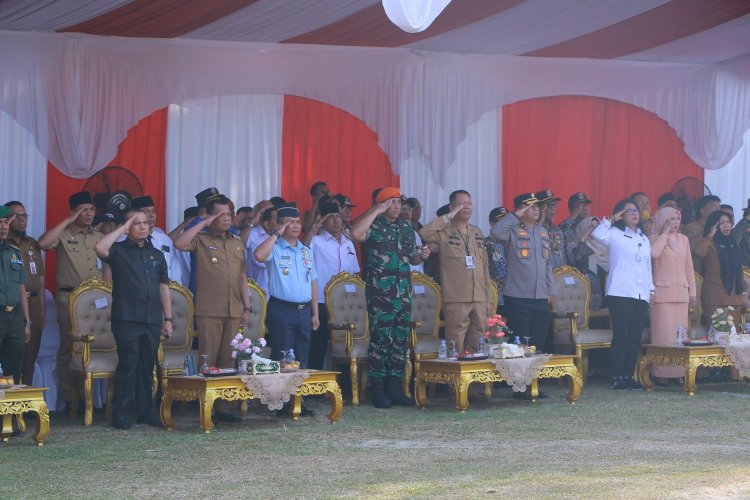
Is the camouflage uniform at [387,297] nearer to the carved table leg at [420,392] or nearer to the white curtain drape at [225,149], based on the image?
the carved table leg at [420,392]

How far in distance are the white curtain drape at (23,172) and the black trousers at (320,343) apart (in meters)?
2.40

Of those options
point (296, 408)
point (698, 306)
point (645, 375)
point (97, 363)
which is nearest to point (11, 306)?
point (97, 363)

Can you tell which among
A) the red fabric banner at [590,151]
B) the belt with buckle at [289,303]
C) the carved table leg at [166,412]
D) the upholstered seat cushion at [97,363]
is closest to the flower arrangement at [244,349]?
the carved table leg at [166,412]

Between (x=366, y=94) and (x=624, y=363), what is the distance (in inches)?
134

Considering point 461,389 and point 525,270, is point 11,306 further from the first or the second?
Result: point 525,270

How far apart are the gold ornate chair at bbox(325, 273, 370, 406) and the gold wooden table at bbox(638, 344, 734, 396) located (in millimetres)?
2424

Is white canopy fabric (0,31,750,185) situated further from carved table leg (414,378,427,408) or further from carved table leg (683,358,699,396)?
carved table leg (683,358,699,396)

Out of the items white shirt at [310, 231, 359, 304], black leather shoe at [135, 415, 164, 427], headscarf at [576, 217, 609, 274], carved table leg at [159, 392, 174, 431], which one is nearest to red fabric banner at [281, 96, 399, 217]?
white shirt at [310, 231, 359, 304]

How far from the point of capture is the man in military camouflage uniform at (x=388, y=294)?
8.64 metres

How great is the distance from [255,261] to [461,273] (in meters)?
1.64

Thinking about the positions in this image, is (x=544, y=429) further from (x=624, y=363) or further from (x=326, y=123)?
(x=326, y=123)

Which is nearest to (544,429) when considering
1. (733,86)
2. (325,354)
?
(325,354)

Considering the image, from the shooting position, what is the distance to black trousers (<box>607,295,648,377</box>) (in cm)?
984

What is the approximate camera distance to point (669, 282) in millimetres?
10156
